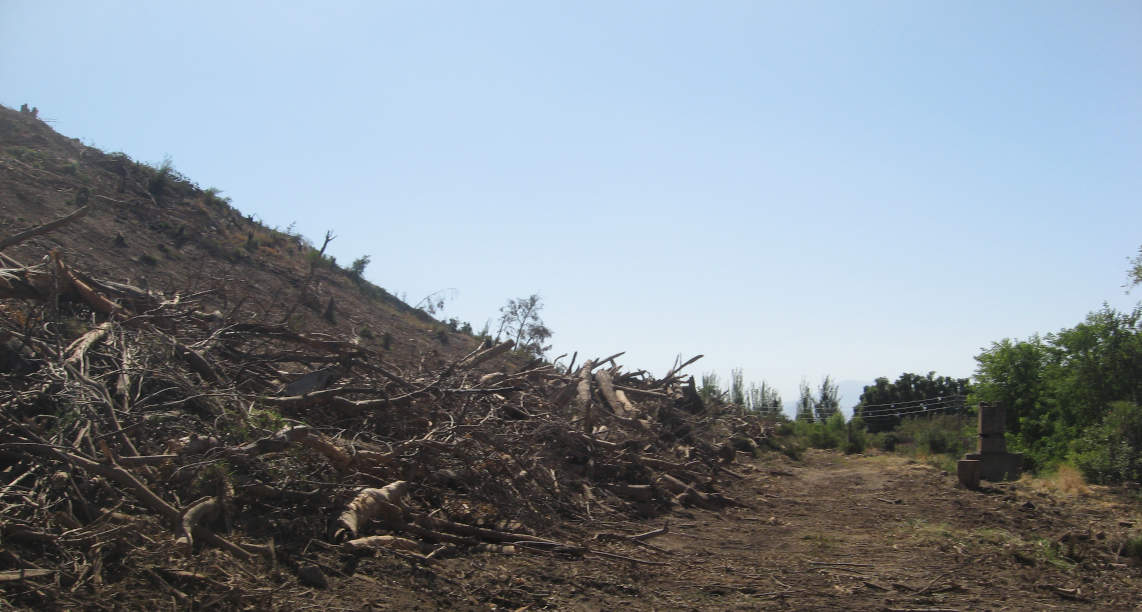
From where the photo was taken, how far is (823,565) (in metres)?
5.90

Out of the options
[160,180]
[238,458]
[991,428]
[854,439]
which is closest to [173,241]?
[160,180]

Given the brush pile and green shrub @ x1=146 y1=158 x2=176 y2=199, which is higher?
green shrub @ x1=146 y1=158 x2=176 y2=199

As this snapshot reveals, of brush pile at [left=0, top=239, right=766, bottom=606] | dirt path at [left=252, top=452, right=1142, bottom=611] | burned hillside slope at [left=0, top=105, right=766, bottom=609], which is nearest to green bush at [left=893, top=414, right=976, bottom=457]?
dirt path at [left=252, top=452, right=1142, bottom=611]

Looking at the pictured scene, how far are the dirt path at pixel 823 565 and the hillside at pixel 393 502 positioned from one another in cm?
3

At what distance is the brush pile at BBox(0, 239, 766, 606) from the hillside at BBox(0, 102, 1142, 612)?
21 millimetres

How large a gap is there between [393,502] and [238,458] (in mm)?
1068

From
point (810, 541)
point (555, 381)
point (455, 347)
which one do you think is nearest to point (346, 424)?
point (810, 541)

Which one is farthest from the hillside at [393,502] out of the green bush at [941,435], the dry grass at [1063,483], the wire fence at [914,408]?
the wire fence at [914,408]

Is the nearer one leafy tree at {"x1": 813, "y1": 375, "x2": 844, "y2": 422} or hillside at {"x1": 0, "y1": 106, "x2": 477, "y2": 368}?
hillside at {"x1": 0, "y1": 106, "x2": 477, "y2": 368}

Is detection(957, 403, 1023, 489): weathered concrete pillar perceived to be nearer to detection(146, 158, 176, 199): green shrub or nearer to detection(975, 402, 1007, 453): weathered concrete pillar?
detection(975, 402, 1007, 453): weathered concrete pillar

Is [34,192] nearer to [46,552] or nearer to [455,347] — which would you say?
[455,347]

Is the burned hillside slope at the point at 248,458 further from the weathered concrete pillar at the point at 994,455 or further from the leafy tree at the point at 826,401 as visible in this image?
the leafy tree at the point at 826,401

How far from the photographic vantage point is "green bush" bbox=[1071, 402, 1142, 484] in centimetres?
1069

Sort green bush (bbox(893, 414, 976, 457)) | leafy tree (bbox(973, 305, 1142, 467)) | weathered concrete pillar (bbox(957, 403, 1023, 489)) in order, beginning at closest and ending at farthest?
weathered concrete pillar (bbox(957, 403, 1023, 489)) → leafy tree (bbox(973, 305, 1142, 467)) → green bush (bbox(893, 414, 976, 457))
